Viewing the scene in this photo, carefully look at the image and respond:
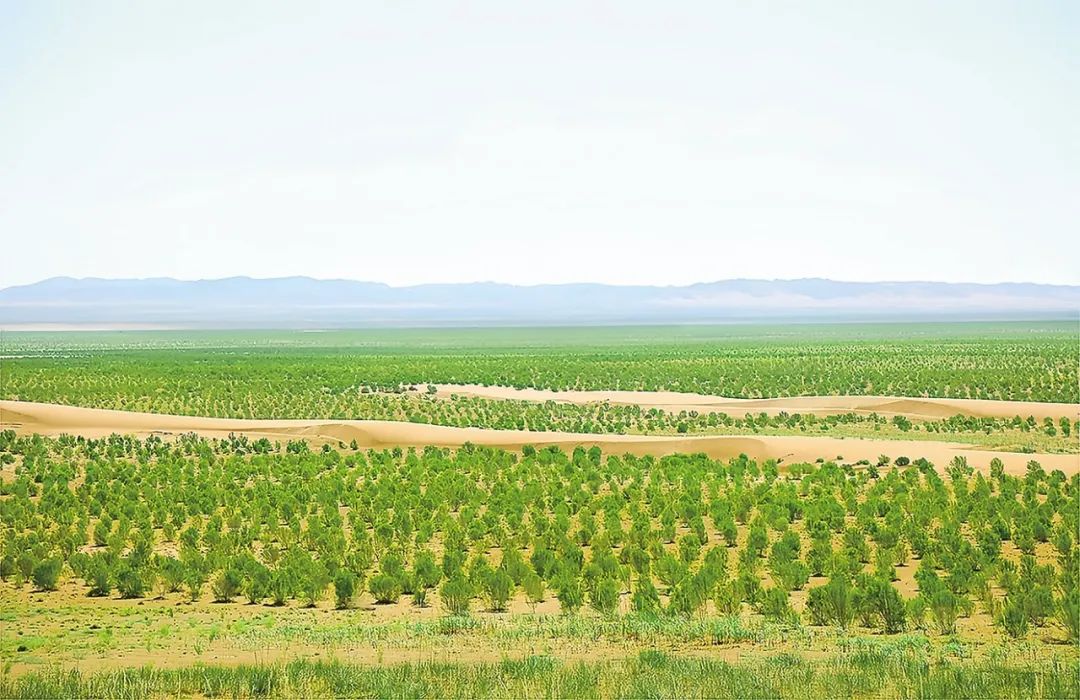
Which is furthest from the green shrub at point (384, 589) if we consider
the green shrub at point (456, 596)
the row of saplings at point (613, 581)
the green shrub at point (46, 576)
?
the green shrub at point (46, 576)

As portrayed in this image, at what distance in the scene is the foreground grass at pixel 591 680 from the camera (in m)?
11.5

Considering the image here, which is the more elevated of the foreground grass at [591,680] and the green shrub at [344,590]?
the foreground grass at [591,680]

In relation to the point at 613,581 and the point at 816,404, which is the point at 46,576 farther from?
the point at 816,404

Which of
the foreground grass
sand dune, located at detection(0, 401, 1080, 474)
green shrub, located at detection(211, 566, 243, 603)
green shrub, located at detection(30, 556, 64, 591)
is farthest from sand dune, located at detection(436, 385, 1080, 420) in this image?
the foreground grass

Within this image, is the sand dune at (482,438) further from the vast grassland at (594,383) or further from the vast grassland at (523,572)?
the vast grassland at (594,383)

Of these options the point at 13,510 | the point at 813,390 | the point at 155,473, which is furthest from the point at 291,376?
the point at 13,510

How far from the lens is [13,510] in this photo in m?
24.4

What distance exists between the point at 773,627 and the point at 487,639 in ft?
11.1

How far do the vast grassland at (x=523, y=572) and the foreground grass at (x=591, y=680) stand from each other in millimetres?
34

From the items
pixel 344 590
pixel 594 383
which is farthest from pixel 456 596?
pixel 594 383

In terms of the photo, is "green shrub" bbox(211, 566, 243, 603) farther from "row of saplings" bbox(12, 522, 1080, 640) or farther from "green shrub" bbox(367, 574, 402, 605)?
"green shrub" bbox(367, 574, 402, 605)

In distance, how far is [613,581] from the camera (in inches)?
650

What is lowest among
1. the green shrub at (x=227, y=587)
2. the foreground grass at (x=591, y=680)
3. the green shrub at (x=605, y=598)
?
the green shrub at (x=227, y=587)

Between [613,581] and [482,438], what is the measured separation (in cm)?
2190
